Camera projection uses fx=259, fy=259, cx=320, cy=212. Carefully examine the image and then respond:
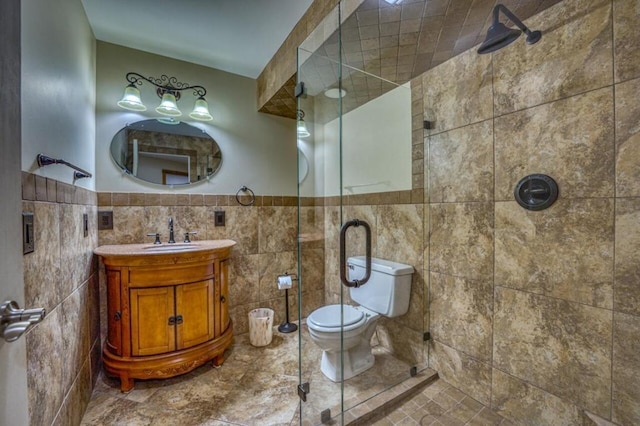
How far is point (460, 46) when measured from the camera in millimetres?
1546

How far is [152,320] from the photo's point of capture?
1699mm

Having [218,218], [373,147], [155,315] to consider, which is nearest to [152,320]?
[155,315]

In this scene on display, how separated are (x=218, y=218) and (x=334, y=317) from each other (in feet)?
4.57

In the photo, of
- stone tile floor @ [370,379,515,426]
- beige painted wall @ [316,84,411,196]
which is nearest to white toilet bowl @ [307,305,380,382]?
stone tile floor @ [370,379,515,426]

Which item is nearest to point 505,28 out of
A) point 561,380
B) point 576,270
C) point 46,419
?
point 576,270

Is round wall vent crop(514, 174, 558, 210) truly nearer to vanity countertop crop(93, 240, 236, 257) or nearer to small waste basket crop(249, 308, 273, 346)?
vanity countertop crop(93, 240, 236, 257)

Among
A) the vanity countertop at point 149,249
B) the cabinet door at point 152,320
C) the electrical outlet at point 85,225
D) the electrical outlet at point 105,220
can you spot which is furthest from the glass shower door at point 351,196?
the electrical outlet at point 105,220

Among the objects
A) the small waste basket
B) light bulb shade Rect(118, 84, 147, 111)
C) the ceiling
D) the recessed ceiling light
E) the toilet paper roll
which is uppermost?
the ceiling

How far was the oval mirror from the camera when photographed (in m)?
2.10

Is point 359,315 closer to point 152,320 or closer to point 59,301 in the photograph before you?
point 152,320

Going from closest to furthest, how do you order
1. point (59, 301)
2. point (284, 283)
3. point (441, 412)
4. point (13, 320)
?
point (13, 320) → point (59, 301) → point (441, 412) → point (284, 283)

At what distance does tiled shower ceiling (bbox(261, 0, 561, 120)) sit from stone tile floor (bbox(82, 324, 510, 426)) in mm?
1778

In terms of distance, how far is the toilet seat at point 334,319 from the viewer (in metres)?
1.62

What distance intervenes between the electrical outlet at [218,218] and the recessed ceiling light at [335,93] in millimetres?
1423
